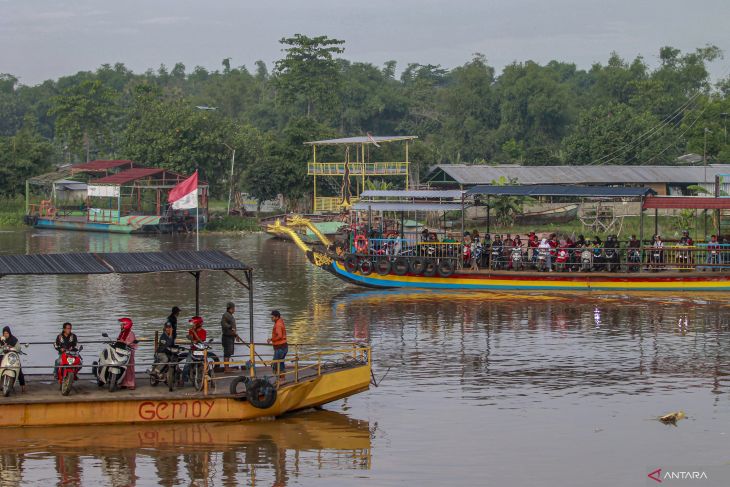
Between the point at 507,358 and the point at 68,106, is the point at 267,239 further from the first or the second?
the point at 507,358

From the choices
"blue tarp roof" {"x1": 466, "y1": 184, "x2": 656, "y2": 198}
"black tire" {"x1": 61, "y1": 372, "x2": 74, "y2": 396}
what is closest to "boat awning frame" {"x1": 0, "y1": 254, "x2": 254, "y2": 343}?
"black tire" {"x1": 61, "y1": 372, "x2": 74, "y2": 396}

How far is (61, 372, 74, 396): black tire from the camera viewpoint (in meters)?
17.2

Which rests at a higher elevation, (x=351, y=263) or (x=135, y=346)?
(x=351, y=263)

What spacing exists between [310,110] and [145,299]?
6435 centimetres

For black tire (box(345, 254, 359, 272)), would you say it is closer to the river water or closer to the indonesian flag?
the river water

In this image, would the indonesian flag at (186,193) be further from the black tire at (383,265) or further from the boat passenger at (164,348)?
the boat passenger at (164,348)

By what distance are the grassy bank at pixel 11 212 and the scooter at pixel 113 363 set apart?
56.8 m

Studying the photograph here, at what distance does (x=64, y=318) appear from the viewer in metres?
30.3

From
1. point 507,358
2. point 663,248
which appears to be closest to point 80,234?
point 663,248

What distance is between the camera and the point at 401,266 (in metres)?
34.7

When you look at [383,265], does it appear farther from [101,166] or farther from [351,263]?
[101,166]

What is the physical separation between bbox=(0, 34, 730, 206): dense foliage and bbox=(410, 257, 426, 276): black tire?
3531 cm

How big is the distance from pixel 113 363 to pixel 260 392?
238cm

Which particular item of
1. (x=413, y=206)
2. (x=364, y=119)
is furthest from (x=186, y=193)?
(x=364, y=119)
